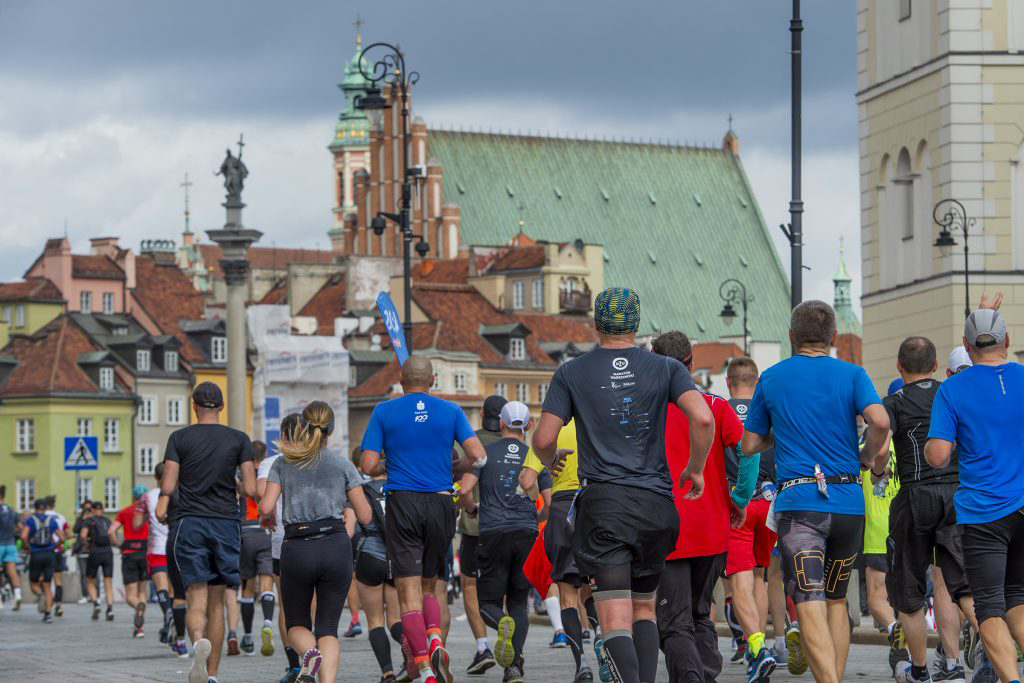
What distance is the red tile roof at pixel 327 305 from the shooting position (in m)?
115

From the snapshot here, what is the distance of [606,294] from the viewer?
10594mm

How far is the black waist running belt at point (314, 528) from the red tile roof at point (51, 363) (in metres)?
89.1

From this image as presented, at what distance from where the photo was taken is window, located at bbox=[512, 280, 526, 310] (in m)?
117

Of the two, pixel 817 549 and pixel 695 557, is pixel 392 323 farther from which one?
pixel 817 549

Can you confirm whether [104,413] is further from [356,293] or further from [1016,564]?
[1016,564]

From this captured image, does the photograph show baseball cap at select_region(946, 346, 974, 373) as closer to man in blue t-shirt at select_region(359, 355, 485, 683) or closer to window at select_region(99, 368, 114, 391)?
man in blue t-shirt at select_region(359, 355, 485, 683)

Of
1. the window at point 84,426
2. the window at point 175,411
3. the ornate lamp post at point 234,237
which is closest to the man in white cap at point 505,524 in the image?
the ornate lamp post at point 234,237

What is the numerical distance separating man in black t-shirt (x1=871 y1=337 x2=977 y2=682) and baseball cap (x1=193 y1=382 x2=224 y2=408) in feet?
14.6

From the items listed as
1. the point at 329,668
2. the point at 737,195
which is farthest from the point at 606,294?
the point at 737,195

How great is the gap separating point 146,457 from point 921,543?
3671 inches

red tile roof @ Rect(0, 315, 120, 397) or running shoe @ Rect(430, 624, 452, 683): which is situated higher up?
red tile roof @ Rect(0, 315, 120, 397)

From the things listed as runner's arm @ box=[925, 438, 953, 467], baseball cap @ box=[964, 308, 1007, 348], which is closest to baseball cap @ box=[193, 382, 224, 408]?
runner's arm @ box=[925, 438, 953, 467]

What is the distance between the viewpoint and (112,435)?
103 m

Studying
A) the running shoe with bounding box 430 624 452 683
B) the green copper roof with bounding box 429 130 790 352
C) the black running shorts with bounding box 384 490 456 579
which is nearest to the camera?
the running shoe with bounding box 430 624 452 683
